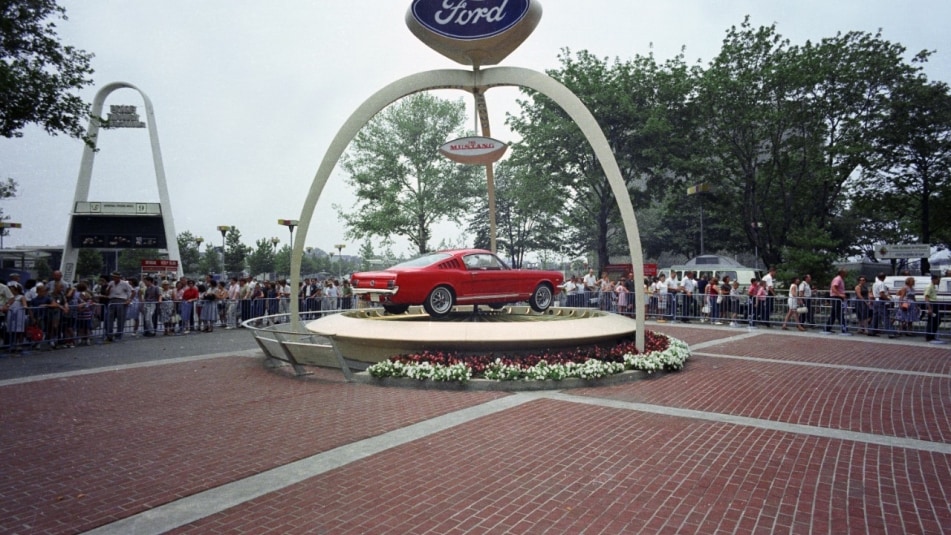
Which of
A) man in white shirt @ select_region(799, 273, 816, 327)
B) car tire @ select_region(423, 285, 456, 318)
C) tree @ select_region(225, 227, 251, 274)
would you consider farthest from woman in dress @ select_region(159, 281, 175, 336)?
tree @ select_region(225, 227, 251, 274)

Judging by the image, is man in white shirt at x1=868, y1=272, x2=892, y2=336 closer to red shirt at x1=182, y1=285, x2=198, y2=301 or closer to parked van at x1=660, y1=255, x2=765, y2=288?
parked van at x1=660, y1=255, x2=765, y2=288

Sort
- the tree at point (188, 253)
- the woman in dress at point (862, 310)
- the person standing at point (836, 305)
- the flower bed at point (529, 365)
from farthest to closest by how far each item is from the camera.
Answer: the tree at point (188, 253), the person standing at point (836, 305), the woman in dress at point (862, 310), the flower bed at point (529, 365)

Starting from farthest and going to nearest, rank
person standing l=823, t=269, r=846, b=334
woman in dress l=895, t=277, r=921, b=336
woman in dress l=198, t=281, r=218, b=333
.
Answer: woman in dress l=198, t=281, r=218, b=333 < person standing l=823, t=269, r=846, b=334 < woman in dress l=895, t=277, r=921, b=336

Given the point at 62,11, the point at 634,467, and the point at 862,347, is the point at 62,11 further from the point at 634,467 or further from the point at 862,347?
the point at 862,347

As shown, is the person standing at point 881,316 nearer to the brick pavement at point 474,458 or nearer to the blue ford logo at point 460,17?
the brick pavement at point 474,458

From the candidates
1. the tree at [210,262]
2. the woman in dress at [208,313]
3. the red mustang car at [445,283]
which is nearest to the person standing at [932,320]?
the red mustang car at [445,283]

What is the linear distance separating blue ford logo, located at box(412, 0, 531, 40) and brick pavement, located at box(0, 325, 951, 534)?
7243 millimetres

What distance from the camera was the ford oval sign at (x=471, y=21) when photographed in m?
11.2

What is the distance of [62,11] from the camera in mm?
14719

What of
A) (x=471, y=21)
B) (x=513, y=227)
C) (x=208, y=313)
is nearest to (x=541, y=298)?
(x=471, y=21)

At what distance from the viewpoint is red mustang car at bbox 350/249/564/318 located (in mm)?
10961

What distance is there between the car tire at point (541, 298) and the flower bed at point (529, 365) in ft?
9.37

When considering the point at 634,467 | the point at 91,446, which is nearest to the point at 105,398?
the point at 91,446

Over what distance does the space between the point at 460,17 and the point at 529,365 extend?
7144 millimetres
